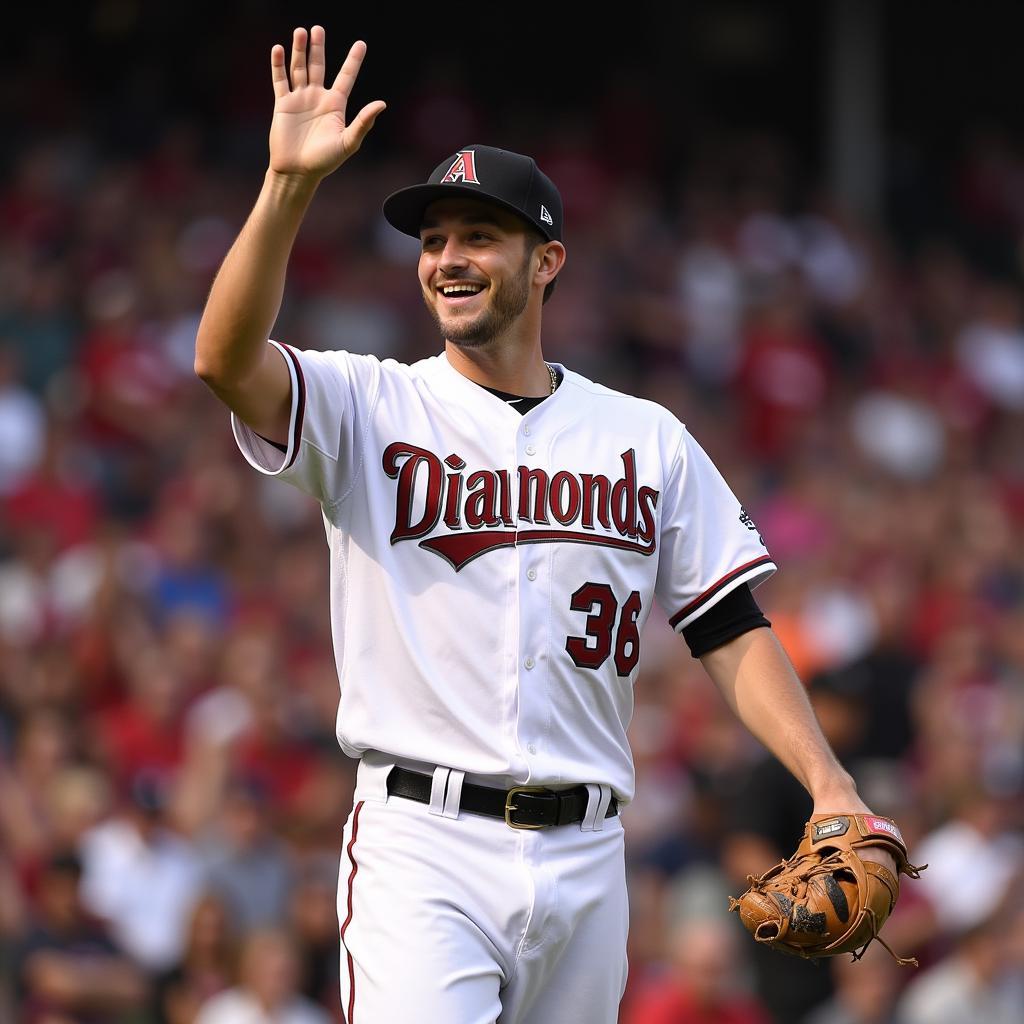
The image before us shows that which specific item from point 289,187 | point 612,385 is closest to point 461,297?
point 289,187

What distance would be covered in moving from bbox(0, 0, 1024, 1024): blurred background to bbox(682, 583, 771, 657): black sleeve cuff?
8.31ft

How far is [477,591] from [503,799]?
15.9 inches

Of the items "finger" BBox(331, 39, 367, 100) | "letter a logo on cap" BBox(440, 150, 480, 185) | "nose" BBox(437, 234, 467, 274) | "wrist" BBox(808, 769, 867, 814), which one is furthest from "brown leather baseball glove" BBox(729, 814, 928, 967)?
"finger" BBox(331, 39, 367, 100)

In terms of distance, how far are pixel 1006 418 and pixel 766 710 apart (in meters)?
9.27

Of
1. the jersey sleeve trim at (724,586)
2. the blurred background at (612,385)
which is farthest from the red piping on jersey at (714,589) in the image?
the blurred background at (612,385)

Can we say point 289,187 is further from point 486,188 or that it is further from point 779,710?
point 779,710

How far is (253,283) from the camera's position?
3.28 m

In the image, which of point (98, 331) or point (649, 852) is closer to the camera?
point (649, 852)

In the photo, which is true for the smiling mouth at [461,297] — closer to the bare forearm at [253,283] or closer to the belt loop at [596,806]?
the bare forearm at [253,283]

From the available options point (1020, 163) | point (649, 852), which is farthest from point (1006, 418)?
point (649, 852)

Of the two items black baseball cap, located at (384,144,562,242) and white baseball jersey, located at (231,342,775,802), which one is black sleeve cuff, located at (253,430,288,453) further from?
black baseball cap, located at (384,144,562,242)

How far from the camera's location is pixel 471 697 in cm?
362

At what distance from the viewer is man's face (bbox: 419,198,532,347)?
377cm

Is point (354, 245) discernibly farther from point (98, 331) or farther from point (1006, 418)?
point (1006, 418)
